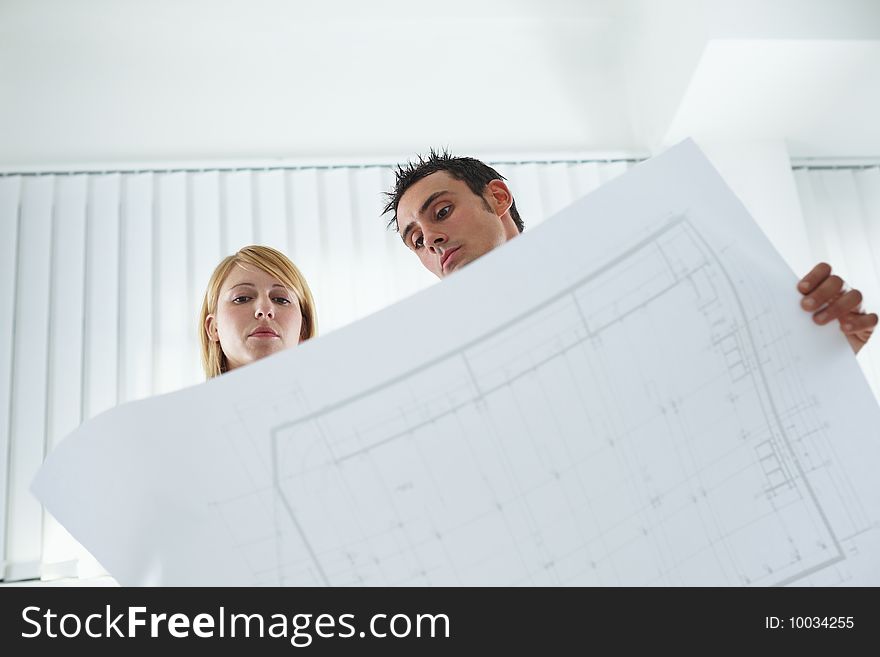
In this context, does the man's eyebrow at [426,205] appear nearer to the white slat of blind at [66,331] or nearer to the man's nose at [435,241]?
the man's nose at [435,241]

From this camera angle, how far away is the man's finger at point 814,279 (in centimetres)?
47

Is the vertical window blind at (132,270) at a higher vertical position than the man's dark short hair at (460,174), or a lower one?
higher

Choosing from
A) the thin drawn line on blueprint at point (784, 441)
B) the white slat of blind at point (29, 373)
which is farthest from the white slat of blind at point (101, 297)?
the thin drawn line on blueprint at point (784, 441)

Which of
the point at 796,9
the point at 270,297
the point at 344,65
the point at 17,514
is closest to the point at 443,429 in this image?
the point at 270,297

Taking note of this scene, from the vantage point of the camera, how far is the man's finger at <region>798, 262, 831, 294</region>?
47 centimetres

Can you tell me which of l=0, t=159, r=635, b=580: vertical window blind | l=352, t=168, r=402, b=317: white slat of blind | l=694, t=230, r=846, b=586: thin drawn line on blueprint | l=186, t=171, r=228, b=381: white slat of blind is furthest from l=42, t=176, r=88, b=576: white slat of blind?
l=694, t=230, r=846, b=586: thin drawn line on blueprint

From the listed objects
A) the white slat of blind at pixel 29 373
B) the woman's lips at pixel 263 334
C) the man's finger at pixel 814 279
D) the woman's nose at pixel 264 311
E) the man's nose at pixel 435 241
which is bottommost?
the man's finger at pixel 814 279

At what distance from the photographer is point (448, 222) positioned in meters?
1.04

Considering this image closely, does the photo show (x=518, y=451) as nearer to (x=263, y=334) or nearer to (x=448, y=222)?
(x=448, y=222)

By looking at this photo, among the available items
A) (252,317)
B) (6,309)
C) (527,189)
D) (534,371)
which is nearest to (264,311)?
(252,317)

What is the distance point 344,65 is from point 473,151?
1.66ft

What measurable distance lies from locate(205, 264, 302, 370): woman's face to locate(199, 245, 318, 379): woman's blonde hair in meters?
0.01

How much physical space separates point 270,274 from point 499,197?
1.39ft

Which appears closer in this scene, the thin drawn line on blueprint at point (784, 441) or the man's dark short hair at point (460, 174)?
the thin drawn line on blueprint at point (784, 441)
